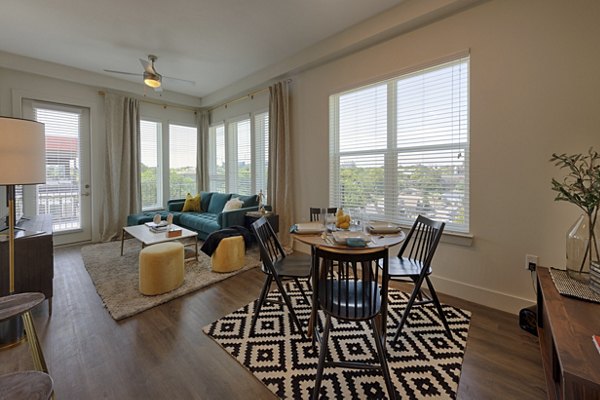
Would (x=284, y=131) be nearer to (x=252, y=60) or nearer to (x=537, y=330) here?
(x=252, y=60)

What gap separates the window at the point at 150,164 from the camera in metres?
5.36

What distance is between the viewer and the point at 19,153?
4.81 feet

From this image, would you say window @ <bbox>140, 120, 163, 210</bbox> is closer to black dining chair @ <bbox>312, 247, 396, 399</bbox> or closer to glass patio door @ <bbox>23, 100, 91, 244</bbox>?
glass patio door @ <bbox>23, 100, 91, 244</bbox>

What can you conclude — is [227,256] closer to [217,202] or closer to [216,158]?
[217,202]

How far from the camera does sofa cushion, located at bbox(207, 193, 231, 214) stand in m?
5.00

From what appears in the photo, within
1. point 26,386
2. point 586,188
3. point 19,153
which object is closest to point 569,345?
point 586,188

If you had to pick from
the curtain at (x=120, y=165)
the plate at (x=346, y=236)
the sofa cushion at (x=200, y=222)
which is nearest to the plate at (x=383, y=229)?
the plate at (x=346, y=236)

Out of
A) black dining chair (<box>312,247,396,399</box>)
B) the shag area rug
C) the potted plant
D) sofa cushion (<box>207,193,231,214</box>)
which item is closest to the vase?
the potted plant

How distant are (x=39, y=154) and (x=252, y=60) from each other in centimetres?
320

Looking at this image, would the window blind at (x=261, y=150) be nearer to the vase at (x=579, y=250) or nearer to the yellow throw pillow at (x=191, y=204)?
the yellow throw pillow at (x=191, y=204)

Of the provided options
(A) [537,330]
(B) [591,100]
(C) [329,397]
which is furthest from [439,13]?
(C) [329,397]

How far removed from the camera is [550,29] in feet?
6.80

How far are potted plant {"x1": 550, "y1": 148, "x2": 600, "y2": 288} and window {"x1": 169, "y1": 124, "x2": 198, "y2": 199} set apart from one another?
610 cm

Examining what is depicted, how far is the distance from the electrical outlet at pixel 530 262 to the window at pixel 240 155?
3807mm
